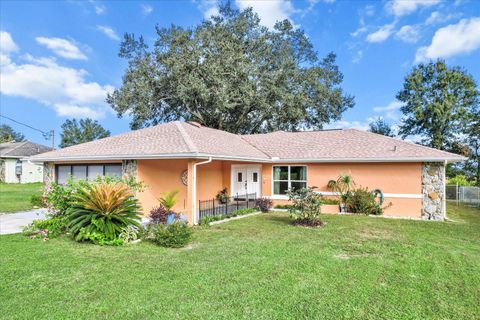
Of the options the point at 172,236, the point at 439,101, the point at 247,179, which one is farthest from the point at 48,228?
the point at 439,101

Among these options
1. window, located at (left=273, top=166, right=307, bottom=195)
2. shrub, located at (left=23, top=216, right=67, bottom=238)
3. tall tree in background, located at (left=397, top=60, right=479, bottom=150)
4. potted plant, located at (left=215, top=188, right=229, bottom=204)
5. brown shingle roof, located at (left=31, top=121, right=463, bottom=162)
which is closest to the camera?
shrub, located at (left=23, top=216, right=67, bottom=238)

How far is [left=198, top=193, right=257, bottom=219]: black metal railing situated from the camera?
12166mm

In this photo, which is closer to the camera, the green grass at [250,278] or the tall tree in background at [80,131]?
the green grass at [250,278]

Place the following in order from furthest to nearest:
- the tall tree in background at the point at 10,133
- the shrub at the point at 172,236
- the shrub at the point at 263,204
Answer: the tall tree in background at the point at 10,133 → the shrub at the point at 263,204 → the shrub at the point at 172,236

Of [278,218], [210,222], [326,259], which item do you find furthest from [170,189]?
[326,259]

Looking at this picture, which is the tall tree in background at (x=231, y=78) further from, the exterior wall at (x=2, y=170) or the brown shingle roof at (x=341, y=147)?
the exterior wall at (x=2, y=170)

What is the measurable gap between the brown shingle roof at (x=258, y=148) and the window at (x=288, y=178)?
0.76 metres

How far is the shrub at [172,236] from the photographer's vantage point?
26.1ft

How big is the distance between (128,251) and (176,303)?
11.4ft

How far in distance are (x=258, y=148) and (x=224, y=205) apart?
5218 mm

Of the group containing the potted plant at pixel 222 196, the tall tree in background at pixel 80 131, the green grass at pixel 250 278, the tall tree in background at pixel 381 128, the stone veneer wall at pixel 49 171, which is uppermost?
the tall tree in background at pixel 80 131

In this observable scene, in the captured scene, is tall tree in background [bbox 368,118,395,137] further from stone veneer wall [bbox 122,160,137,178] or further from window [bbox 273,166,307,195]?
stone veneer wall [bbox 122,160,137,178]

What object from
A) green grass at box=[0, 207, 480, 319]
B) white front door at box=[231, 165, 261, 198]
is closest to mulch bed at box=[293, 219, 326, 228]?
green grass at box=[0, 207, 480, 319]

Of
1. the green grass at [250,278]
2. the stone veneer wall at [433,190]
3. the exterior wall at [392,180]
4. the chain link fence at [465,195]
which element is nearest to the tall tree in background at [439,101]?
the chain link fence at [465,195]
